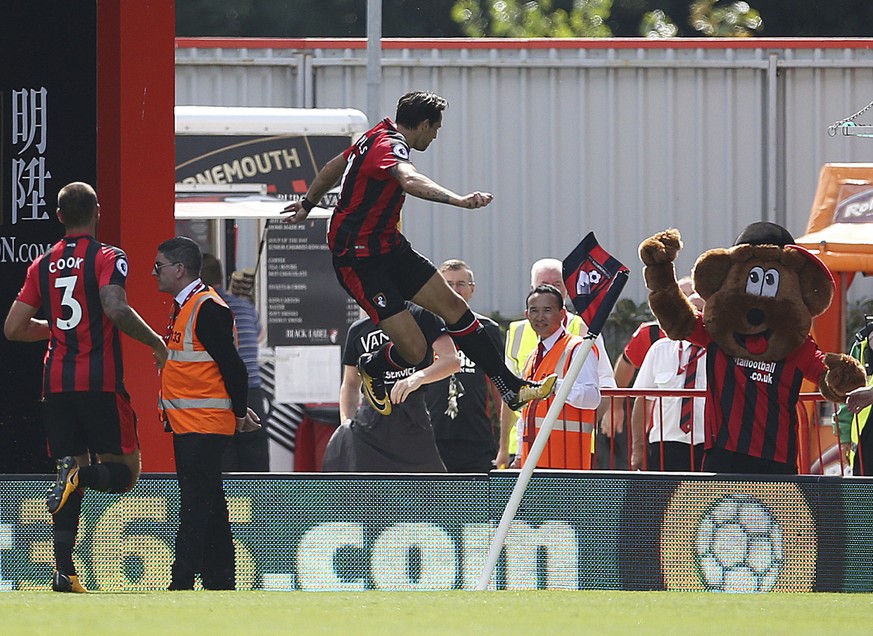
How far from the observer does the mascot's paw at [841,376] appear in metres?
8.47

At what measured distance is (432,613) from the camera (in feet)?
22.7

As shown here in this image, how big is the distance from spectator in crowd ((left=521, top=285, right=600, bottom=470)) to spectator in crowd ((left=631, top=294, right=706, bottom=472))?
53cm

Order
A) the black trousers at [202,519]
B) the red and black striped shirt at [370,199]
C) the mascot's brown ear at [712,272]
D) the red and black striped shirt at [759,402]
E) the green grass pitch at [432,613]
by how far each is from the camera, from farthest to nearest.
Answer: the mascot's brown ear at [712,272], the red and black striped shirt at [759,402], the black trousers at [202,519], the red and black striped shirt at [370,199], the green grass pitch at [432,613]

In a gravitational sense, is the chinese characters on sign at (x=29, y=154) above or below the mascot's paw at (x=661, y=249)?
above

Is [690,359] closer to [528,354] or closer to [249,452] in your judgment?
[528,354]

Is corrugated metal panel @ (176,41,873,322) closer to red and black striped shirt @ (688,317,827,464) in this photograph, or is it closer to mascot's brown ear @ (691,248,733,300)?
mascot's brown ear @ (691,248,733,300)

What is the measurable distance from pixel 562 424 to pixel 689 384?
970mm

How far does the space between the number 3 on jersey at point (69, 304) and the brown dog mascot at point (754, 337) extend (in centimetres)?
278

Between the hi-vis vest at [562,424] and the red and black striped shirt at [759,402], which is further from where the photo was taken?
the hi-vis vest at [562,424]

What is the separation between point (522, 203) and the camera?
1580cm

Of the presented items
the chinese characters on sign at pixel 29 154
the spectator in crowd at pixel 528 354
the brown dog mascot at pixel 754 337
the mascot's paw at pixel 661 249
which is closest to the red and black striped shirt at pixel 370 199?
the mascot's paw at pixel 661 249

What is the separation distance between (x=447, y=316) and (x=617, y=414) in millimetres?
2640

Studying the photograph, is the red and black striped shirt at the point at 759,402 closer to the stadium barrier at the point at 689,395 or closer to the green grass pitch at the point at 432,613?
the stadium barrier at the point at 689,395

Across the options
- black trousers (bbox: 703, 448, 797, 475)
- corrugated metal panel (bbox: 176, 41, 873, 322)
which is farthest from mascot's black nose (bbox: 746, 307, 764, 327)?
corrugated metal panel (bbox: 176, 41, 873, 322)
